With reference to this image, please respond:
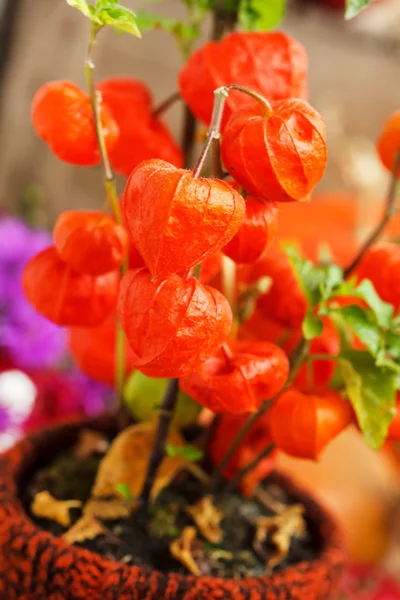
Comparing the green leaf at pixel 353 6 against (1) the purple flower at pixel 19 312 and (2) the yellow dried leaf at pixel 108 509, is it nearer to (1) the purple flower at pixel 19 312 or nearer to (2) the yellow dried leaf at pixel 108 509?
(2) the yellow dried leaf at pixel 108 509

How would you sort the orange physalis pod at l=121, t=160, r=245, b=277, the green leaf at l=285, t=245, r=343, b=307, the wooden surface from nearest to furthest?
the orange physalis pod at l=121, t=160, r=245, b=277, the green leaf at l=285, t=245, r=343, b=307, the wooden surface

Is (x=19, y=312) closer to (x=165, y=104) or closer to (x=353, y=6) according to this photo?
(x=165, y=104)

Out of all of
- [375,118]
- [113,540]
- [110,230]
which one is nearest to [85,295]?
[110,230]

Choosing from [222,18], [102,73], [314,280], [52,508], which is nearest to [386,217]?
[314,280]

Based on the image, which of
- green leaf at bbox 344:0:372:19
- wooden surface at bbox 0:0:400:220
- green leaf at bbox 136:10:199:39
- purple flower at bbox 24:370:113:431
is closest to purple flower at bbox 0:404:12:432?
purple flower at bbox 24:370:113:431

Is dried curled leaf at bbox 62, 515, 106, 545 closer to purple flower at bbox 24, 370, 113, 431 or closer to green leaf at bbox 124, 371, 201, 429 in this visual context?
green leaf at bbox 124, 371, 201, 429

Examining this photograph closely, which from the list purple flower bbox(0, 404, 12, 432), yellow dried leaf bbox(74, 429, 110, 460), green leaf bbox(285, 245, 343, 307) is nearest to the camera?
green leaf bbox(285, 245, 343, 307)

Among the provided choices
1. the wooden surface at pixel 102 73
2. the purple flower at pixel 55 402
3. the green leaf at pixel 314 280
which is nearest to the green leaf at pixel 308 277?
the green leaf at pixel 314 280
